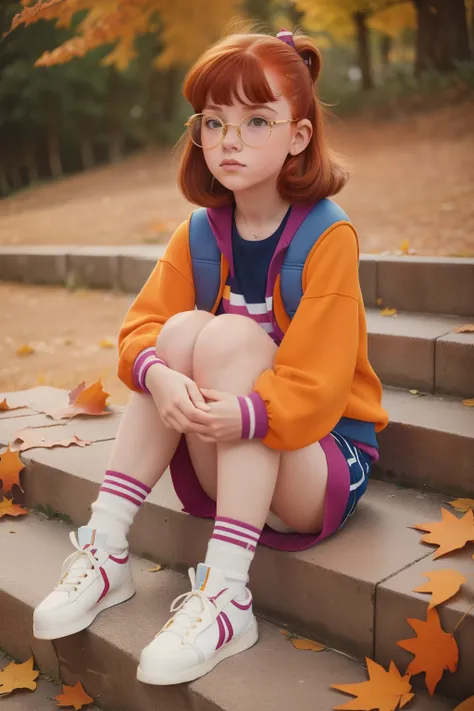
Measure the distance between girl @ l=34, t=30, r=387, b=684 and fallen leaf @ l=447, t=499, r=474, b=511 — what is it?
0.87 ft

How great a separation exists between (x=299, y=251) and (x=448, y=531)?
2.47ft

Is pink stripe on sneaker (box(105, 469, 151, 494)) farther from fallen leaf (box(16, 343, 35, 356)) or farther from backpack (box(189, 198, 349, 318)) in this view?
fallen leaf (box(16, 343, 35, 356))

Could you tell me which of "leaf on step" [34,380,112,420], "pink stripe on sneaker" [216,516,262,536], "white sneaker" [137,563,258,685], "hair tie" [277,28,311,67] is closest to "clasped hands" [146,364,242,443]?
"pink stripe on sneaker" [216,516,262,536]

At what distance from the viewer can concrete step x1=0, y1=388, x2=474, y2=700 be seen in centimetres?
187

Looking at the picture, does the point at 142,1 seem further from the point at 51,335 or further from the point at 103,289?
the point at 51,335

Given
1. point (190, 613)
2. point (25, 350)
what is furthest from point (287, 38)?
point (25, 350)

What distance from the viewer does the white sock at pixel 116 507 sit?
2.01 meters

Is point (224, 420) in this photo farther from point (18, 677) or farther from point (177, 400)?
point (18, 677)

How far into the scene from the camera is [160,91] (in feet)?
42.1

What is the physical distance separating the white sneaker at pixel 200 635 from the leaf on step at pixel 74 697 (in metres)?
0.36

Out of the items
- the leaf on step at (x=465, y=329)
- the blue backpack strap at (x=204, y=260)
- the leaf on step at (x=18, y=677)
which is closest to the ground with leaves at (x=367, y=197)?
the leaf on step at (x=465, y=329)

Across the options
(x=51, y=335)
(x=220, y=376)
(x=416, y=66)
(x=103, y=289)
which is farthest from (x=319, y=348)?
(x=416, y=66)

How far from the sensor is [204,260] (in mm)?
2152

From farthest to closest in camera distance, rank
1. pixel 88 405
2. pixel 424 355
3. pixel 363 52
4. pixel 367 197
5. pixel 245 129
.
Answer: pixel 363 52, pixel 367 197, pixel 88 405, pixel 424 355, pixel 245 129
